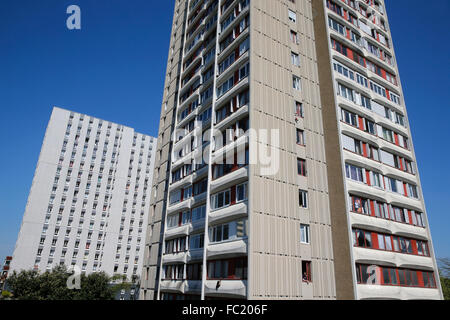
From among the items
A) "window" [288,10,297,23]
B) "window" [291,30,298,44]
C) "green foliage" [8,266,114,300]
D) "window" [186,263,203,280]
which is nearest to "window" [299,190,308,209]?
"window" [186,263,203,280]

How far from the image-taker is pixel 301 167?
28.2 meters

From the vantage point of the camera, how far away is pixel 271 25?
1281 inches

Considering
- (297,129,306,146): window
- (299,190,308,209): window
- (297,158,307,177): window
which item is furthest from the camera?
(297,129,306,146): window

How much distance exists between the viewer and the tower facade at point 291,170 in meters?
24.6

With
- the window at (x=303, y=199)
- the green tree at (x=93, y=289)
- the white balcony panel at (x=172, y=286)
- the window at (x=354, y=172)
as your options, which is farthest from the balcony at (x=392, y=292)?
the green tree at (x=93, y=289)

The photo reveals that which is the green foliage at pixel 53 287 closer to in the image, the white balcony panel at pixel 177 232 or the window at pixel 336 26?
the white balcony panel at pixel 177 232

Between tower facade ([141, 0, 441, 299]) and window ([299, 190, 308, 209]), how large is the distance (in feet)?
0.40

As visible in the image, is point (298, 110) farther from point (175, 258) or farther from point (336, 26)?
point (175, 258)

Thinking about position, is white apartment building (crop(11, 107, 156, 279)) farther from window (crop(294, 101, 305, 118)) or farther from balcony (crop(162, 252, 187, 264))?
window (crop(294, 101, 305, 118))

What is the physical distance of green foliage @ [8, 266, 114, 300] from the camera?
47562 millimetres

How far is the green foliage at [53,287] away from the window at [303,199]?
39905 millimetres

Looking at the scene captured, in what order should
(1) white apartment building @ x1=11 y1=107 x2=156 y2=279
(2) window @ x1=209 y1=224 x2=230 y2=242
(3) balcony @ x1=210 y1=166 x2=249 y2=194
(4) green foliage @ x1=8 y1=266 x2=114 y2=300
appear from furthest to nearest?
1. (1) white apartment building @ x1=11 y1=107 x2=156 y2=279
2. (4) green foliage @ x1=8 y1=266 x2=114 y2=300
3. (2) window @ x1=209 y1=224 x2=230 y2=242
4. (3) balcony @ x1=210 y1=166 x2=249 y2=194
